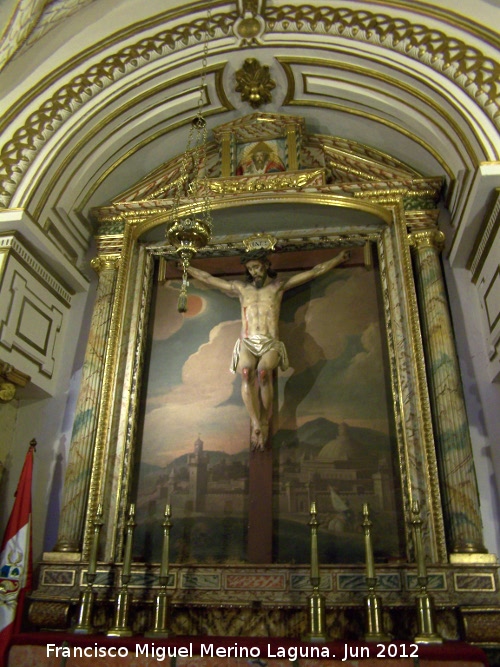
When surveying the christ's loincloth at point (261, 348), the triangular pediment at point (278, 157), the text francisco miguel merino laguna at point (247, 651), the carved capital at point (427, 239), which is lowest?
the text francisco miguel merino laguna at point (247, 651)

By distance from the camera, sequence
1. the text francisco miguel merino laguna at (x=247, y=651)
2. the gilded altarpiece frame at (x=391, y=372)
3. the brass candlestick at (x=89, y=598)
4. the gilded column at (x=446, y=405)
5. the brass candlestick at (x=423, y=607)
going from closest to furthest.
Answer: the text francisco miguel merino laguna at (x=247, y=651)
the brass candlestick at (x=423, y=607)
the brass candlestick at (x=89, y=598)
the gilded column at (x=446, y=405)
the gilded altarpiece frame at (x=391, y=372)

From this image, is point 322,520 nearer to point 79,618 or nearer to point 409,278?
point 79,618

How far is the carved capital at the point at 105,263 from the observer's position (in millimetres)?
5902

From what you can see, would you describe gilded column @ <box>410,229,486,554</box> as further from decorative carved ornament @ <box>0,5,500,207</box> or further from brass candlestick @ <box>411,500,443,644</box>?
decorative carved ornament @ <box>0,5,500,207</box>

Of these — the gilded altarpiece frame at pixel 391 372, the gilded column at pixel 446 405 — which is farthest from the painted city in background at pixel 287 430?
the gilded column at pixel 446 405

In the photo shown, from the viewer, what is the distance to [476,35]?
4645mm

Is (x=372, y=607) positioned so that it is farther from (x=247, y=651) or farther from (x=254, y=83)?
(x=254, y=83)

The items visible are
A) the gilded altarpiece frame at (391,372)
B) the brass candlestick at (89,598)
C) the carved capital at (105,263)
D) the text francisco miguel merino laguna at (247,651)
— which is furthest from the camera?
the carved capital at (105,263)

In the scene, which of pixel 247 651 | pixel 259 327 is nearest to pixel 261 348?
pixel 259 327

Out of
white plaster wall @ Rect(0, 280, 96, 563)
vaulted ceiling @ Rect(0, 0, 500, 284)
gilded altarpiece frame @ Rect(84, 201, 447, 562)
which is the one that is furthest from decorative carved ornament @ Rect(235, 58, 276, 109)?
white plaster wall @ Rect(0, 280, 96, 563)

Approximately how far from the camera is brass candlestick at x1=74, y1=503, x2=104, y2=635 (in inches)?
159

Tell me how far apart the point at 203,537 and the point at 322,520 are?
959 millimetres

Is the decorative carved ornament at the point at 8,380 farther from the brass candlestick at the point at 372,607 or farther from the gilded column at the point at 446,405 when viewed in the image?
the gilded column at the point at 446,405

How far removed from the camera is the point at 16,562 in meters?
4.50
